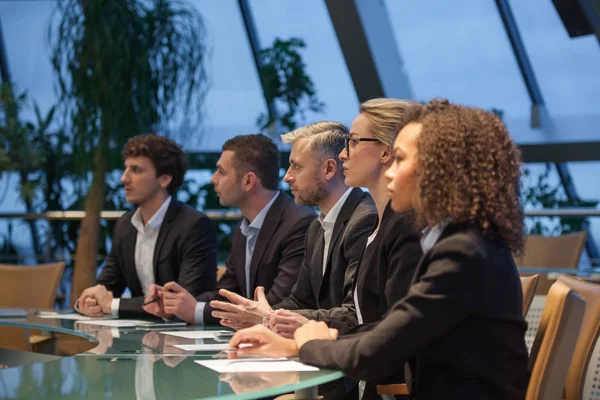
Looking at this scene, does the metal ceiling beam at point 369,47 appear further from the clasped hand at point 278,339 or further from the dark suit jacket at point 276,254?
the clasped hand at point 278,339

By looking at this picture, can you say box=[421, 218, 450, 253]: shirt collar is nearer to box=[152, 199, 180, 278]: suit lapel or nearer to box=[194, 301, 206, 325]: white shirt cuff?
box=[194, 301, 206, 325]: white shirt cuff

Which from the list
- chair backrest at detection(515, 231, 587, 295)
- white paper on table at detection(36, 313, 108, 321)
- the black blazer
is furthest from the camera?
chair backrest at detection(515, 231, 587, 295)

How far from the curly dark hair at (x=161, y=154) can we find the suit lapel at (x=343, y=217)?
124cm

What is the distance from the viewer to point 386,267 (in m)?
2.29

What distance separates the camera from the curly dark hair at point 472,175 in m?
1.83

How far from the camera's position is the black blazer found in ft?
9.23

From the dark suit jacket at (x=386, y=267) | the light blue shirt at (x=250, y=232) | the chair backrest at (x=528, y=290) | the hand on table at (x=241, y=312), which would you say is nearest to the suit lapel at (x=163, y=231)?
the light blue shirt at (x=250, y=232)

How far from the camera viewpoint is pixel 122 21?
5730mm

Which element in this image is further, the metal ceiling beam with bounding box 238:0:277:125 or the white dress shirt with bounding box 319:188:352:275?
the metal ceiling beam with bounding box 238:0:277:125

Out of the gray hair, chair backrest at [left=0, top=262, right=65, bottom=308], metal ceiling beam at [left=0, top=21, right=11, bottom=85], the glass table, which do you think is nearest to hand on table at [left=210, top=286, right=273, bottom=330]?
the glass table

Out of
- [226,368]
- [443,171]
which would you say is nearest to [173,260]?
[226,368]

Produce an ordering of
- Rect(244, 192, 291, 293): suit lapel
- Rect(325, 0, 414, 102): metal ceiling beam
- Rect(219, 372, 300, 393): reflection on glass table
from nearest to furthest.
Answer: Rect(219, 372, 300, 393): reflection on glass table, Rect(244, 192, 291, 293): suit lapel, Rect(325, 0, 414, 102): metal ceiling beam

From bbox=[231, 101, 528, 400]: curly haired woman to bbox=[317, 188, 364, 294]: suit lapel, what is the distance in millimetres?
1026

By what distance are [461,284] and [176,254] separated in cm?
225
